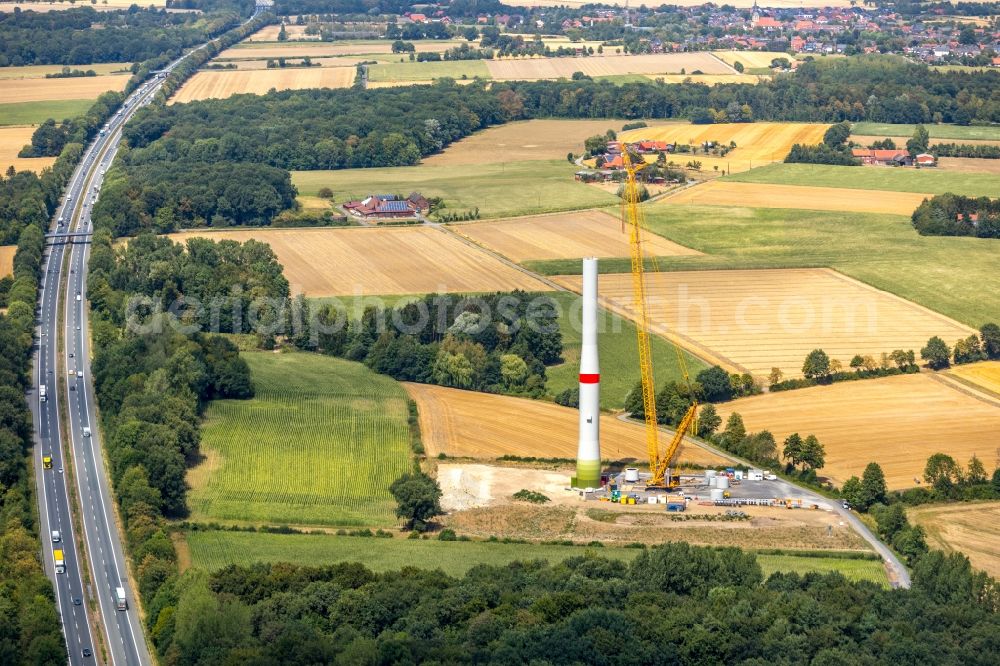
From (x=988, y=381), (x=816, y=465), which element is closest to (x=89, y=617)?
(x=816, y=465)

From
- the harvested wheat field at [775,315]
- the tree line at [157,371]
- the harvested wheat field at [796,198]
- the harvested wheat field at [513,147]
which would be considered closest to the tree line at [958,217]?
the harvested wheat field at [796,198]

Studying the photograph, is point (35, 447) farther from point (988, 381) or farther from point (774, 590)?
point (988, 381)

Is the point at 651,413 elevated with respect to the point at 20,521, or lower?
elevated

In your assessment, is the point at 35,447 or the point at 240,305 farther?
the point at 240,305

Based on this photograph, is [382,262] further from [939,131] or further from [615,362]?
[939,131]

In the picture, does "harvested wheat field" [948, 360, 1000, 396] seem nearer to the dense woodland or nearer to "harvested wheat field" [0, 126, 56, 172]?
the dense woodland

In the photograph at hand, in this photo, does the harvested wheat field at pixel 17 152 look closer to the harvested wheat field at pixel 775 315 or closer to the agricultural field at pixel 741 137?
the agricultural field at pixel 741 137

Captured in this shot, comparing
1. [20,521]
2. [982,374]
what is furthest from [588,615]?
[982,374]

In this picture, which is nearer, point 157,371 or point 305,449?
point 305,449
